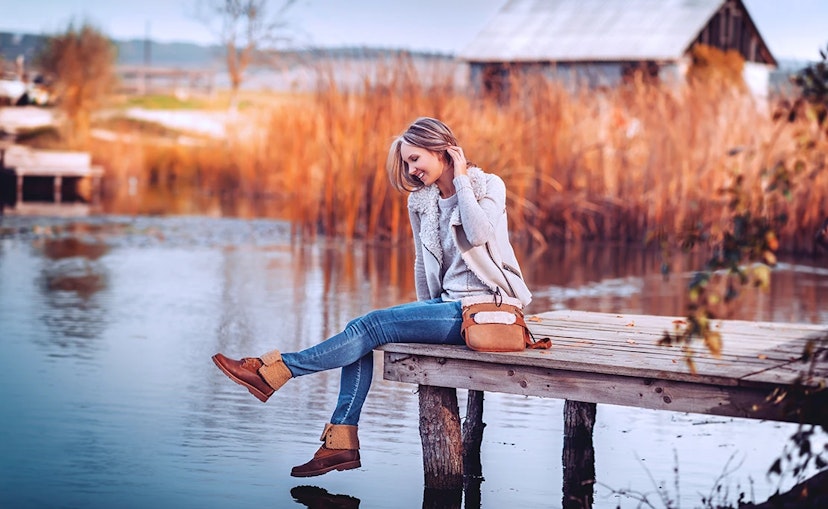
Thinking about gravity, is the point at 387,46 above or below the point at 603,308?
above

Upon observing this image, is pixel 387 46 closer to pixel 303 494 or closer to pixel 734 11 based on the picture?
pixel 303 494

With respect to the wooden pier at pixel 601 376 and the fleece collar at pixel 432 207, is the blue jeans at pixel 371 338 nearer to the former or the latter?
the wooden pier at pixel 601 376

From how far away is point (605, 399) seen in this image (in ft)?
15.5

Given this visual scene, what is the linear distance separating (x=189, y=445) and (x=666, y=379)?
6.87 feet

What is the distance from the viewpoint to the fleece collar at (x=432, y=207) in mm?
5195

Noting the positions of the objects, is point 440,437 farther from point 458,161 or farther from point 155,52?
point 155,52

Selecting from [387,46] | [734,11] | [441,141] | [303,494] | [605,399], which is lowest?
[303,494]

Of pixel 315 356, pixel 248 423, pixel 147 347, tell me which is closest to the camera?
pixel 315 356

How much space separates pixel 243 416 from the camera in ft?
20.7

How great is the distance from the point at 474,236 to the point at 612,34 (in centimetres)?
4005

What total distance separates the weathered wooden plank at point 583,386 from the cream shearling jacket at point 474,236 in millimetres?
323

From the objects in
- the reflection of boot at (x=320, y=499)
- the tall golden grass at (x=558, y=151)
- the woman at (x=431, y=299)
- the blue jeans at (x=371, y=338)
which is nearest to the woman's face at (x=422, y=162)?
the woman at (x=431, y=299)

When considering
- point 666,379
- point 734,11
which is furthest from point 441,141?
point 734,11

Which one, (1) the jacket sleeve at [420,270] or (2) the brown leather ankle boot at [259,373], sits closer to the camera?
(2) the brown leather ankle boot at [259,373]
